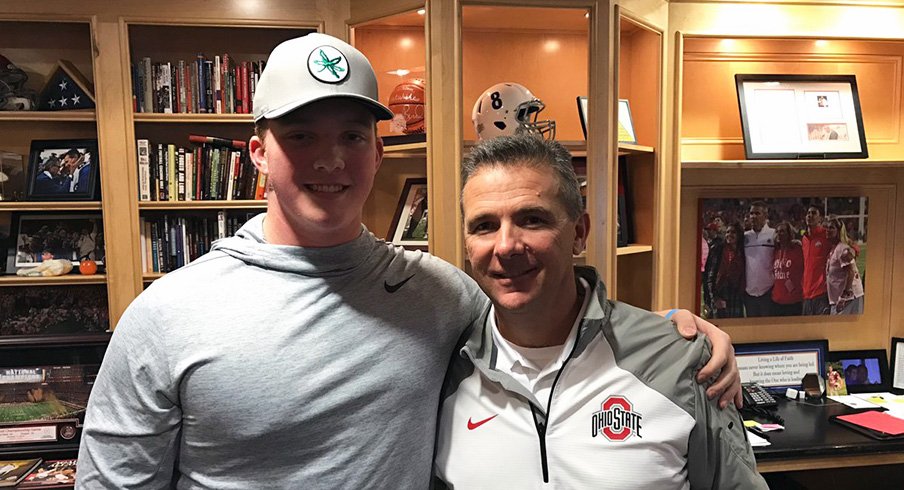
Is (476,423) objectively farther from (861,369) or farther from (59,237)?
(861,369)

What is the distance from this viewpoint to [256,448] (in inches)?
43.5

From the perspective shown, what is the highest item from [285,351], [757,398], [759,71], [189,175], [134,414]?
[759,71]

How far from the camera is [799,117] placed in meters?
2.55

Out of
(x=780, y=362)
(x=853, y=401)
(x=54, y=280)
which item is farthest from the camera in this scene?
(x=780, y=362)

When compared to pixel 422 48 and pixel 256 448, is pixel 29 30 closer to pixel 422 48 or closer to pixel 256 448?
pixel 422 48

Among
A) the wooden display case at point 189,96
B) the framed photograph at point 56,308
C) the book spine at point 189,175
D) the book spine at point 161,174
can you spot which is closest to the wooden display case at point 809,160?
the wooden display case at point 189,96

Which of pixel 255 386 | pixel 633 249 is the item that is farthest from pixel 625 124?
pixel 255 386

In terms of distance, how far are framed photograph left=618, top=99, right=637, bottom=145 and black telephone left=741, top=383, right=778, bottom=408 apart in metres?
1.17

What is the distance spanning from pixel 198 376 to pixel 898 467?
3.34 meters

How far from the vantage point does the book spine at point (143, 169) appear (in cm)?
241

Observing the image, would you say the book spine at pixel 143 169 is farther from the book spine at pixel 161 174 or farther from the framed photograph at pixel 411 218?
the framed photograph at pixel 411 218

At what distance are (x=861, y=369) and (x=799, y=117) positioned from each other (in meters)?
1.26

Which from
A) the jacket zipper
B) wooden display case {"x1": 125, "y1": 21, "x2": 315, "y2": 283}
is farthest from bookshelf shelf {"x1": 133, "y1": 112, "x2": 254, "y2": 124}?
the jacket zipper

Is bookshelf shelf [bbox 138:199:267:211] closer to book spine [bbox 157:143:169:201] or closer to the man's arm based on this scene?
book spine [bbox 157:143:169:201]
